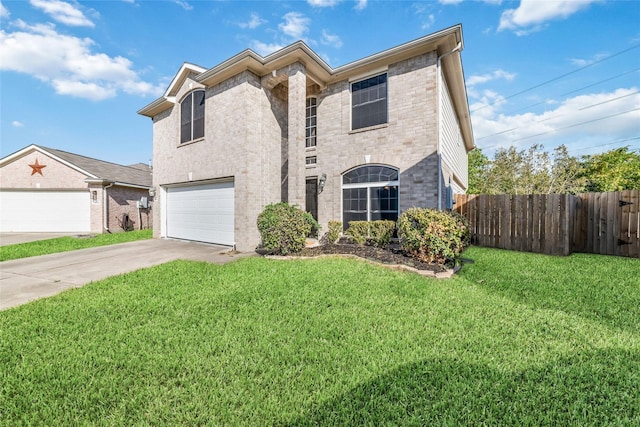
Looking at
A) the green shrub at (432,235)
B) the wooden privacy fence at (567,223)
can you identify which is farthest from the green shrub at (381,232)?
the wooden privacy fence at (567,223)

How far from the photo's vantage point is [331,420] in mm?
1793

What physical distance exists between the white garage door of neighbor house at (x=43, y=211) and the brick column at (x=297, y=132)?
13.7 meters

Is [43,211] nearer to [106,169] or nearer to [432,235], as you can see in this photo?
[106,169]

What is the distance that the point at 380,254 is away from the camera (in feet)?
21.3

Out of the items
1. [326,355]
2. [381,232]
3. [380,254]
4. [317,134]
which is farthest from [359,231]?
[326,355]

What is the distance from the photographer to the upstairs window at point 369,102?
8.38 m

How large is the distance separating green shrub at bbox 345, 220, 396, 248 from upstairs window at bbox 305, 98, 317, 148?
3.78 meters

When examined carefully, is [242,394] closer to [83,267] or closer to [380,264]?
[380,264]

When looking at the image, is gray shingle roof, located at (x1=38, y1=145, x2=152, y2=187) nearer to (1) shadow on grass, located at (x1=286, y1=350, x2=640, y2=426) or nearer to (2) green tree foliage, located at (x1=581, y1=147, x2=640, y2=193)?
(1) shadow on grass, located at (x1=286, y1=350, x2=640, y2=426)

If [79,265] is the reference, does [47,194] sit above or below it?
above

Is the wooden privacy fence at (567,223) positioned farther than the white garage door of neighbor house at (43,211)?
No

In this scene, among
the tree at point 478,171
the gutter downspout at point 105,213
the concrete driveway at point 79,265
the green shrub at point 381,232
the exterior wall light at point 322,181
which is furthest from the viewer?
the tree at point 478,171

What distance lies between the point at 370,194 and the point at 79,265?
8213mm

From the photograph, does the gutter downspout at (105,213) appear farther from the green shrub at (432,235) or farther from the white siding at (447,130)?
the white siding at (447,130)
